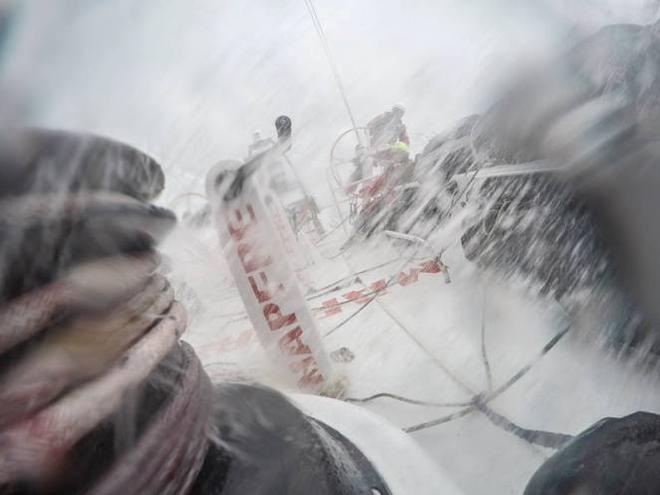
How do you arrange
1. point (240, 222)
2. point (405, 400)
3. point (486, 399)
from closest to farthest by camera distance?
point (486, 399), point (405, 400), point (240, 222)

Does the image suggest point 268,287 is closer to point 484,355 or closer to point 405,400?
point 405,400

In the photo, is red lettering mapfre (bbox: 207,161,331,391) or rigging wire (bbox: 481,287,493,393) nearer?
rigging wire (bbox: 481,287,493,393)

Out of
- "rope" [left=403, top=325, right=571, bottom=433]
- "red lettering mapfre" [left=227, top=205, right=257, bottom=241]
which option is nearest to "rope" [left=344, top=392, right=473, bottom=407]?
"rope" [left=403, top=325, right=571, bottom=433]

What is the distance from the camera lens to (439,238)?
353 centimetres

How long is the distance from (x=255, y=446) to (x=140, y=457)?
0.62 feet

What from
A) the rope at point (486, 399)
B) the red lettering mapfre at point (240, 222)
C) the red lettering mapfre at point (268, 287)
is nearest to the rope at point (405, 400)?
the rope at point (486, 399)

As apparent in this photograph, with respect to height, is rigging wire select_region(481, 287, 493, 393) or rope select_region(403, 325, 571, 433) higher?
rope select_region(403, 325, 571, 433)

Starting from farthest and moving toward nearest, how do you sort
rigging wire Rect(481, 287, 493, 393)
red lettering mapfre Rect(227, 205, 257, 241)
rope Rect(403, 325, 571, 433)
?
red lettering mapfre Rect(227, 205, 257, 241) < rigging wire Rect(481, 287, 493, 393) < rope Rect(403, 325, 571, 433)

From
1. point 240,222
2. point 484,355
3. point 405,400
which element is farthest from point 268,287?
point 484,355

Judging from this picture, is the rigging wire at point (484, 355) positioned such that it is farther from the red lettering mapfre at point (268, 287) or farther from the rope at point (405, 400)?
the red lettering mapfre at point (268, 287)

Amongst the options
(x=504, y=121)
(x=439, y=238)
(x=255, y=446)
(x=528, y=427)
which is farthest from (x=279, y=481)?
(x=439, y=238)

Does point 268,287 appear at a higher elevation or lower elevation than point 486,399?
higher

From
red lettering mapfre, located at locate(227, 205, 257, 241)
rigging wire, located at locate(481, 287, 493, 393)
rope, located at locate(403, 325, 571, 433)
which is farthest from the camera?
red lettering mapfre, located at locate(227, 205, 257, 241)

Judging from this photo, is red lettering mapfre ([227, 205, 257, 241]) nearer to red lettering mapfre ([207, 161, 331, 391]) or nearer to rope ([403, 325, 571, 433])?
red lettering mapfre ([207, 161, 331, 391])
